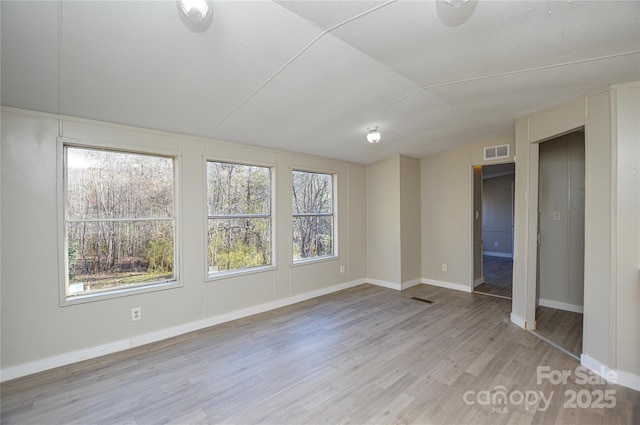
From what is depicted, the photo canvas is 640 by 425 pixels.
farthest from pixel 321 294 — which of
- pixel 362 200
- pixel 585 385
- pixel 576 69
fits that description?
pixel 576 69

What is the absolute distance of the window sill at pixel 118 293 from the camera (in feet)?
8.71

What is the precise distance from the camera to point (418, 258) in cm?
550

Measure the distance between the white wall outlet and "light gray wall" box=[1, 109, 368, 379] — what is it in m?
0.04

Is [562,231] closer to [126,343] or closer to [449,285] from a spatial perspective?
[449,285]

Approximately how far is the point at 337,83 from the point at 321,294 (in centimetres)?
341

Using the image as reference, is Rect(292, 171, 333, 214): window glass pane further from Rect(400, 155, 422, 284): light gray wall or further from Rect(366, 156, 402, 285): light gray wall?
Rect(400, 155, 422, 284): light gray wall

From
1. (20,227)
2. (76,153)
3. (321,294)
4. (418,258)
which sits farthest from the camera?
(418,258)

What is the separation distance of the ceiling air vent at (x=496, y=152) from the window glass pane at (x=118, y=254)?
16.0 feet

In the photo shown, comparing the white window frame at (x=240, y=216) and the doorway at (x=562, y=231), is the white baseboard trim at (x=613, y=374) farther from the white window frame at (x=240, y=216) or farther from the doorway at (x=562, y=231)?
the white window frame at (x=240, y=216)

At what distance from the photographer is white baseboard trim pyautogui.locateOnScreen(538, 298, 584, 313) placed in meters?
3.90

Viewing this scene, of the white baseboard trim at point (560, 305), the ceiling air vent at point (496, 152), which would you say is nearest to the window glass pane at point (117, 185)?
the ceiling air vent at point (496, 152)

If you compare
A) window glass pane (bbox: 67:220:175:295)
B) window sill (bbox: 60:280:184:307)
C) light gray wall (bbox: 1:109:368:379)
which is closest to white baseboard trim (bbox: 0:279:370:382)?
light gray wall (bbox: 1:109:368:379)

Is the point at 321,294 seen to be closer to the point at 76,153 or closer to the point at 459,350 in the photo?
the point at 459,350

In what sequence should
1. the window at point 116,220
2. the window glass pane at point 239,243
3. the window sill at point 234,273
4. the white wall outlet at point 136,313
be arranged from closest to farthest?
the window at point 116,220, the white wall outlet at point 136,313, the window sill at point 234,273, the window glass pane at point 239,243
